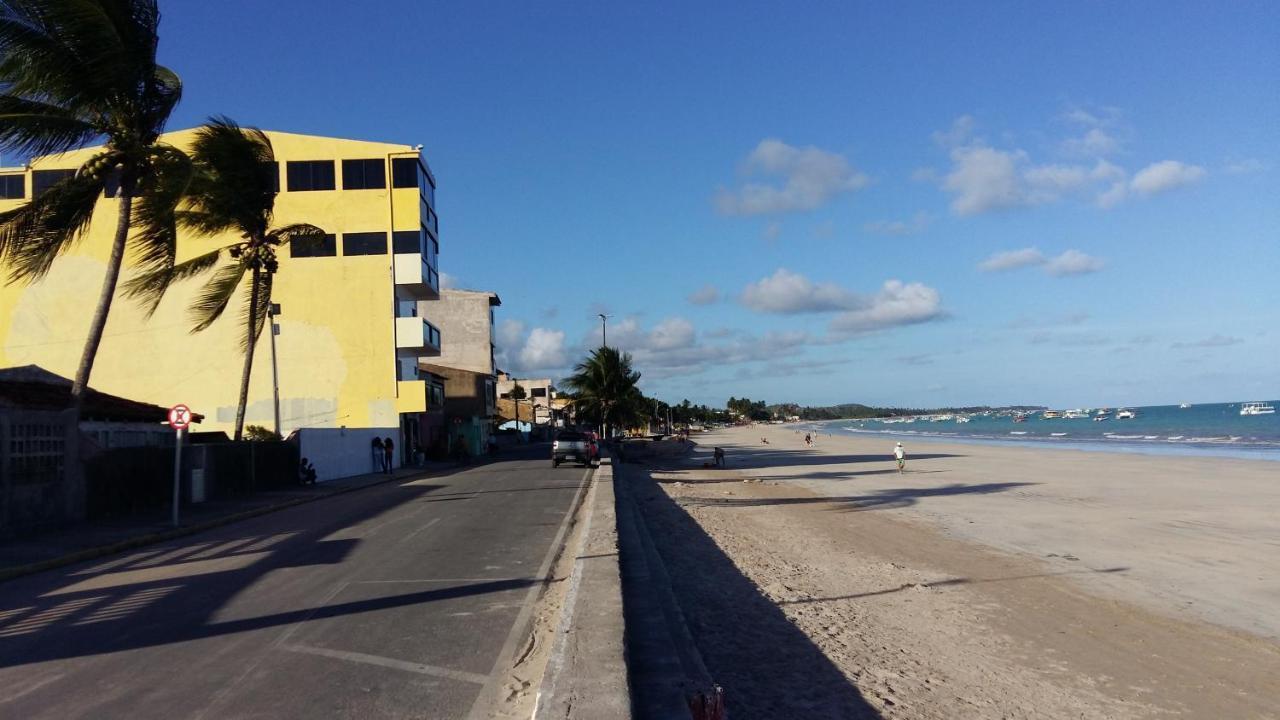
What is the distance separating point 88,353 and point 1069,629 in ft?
62.1

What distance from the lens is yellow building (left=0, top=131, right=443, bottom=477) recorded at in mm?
43406

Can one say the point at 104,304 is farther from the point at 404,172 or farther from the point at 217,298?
the point at 404,172

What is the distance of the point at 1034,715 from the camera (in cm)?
728

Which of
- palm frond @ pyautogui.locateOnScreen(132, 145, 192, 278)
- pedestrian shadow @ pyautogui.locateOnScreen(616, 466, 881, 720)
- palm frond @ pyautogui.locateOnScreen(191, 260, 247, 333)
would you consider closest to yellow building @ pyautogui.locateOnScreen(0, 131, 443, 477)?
palm frond @ pyautogui.locateOnScreen(191, 260, 247, 333)

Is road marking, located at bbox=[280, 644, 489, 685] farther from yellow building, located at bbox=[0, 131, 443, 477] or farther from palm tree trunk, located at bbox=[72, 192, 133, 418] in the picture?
yellow building, located at bbox=[0, 131, 443, 477]

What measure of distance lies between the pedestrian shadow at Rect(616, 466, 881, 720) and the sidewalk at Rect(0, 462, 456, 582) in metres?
8.63

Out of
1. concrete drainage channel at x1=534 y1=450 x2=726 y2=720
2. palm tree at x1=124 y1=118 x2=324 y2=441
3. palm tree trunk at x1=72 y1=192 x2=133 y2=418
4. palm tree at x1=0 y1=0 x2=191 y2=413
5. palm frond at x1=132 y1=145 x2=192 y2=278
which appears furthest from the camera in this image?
palm tree at x1=124 y1=118 x2=324 y2=441

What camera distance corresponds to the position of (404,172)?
149 ft

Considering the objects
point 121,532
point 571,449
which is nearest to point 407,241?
point 571,449

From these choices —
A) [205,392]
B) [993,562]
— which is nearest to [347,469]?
[205,392]

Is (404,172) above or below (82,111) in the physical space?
above

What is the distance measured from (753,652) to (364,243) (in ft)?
131

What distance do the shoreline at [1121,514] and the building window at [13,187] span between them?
3702cm

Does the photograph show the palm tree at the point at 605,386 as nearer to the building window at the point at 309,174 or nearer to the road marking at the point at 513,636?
the building window at the point at 309,174
